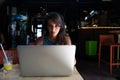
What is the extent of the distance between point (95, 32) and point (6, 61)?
6559 mm

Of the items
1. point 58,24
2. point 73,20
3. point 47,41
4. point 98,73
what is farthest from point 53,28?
point 73,20

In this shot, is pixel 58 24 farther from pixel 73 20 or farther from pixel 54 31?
pixel 73 20

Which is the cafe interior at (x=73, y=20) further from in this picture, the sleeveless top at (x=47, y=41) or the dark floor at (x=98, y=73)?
the sleeveless top at (x=47, y=41)

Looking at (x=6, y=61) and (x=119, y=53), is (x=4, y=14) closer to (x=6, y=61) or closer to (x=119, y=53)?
(x=119, y=53)

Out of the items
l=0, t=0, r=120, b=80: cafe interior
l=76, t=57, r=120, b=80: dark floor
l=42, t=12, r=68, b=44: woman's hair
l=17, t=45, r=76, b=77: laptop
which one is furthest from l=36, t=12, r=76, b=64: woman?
l=0, t=0, r=120, b=80: cafe interior

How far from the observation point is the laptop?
168 centimetres

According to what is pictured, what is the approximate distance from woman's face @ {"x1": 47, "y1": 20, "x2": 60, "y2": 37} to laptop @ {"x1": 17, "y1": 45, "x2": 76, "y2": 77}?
62cm

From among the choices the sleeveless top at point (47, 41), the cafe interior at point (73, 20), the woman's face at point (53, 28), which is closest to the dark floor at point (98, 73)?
the cafe interior at point (73, 20)

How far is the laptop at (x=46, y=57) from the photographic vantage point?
1.68 m

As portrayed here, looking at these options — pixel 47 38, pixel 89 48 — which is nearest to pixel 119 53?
pixel 89 48

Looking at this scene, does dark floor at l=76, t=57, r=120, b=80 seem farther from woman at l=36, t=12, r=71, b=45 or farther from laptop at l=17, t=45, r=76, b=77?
laptop at l=17, t=45, r=76, b=77

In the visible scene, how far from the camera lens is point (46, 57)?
1695 millimetres

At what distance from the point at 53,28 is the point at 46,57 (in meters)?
0.67

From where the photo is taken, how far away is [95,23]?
9586 mm
